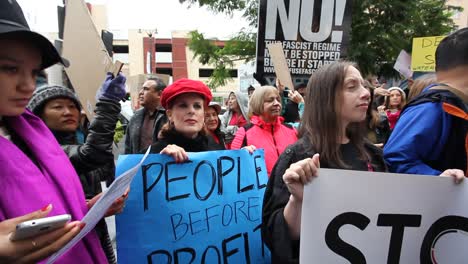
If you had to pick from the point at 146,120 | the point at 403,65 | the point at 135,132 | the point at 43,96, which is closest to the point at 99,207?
the point at 43,96

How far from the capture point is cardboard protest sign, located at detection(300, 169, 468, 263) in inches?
58.2

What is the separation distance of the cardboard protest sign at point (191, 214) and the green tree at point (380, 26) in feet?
32.1

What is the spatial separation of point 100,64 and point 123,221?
2.76 ft

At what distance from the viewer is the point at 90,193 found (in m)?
2.55

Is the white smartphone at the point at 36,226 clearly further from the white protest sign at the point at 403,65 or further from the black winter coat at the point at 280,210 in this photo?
the white protest sign at the point at 403,65

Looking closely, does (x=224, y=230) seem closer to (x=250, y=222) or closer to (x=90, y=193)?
(x=250, y=222)

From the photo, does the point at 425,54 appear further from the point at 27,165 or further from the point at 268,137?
the point at 27,165

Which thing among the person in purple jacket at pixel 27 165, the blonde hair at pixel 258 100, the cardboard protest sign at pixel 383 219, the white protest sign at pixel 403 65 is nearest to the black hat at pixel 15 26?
the person in purple jacket at pixel 27 165

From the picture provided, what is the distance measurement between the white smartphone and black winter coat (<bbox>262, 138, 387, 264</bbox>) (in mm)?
905

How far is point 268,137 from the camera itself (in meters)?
3.75

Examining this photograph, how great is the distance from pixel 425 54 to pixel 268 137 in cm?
422

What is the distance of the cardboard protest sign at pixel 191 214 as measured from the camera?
6.49 ft

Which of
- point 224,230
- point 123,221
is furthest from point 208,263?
point 123,221

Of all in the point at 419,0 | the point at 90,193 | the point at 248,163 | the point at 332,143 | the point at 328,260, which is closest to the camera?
the point at 328,260
